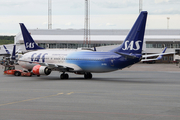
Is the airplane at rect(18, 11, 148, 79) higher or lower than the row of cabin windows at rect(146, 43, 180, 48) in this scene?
lower

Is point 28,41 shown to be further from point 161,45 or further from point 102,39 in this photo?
point 161,45

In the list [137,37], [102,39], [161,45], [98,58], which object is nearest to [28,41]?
[98,58]

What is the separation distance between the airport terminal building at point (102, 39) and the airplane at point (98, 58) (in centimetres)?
6717

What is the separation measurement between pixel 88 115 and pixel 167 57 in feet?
358

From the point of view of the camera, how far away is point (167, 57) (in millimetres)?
120562

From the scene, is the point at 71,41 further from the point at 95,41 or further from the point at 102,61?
the point at 102,61

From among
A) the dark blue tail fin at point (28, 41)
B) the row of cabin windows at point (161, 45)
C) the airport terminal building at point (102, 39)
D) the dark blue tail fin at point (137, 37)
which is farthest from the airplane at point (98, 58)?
the row of cabin windows at point (161, 45)

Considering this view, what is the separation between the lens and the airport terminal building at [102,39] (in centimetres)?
11844

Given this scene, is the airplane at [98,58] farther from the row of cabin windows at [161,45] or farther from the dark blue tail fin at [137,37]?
the row of cabin windows at [161,45]

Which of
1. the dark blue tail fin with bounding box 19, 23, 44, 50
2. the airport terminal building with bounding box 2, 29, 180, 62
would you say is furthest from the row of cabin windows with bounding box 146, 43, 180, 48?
the dark blue tail fin with bounding box 19, 23, 44, 50

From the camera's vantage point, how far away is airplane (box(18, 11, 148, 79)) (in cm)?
3691

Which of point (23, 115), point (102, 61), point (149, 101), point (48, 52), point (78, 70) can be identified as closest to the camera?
point (23, 115)

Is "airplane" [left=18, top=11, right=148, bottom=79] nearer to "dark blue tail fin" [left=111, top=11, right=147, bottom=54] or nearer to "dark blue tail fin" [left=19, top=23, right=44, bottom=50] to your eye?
"dark blue tail fin" [left=111, top=11, right=147, bottom=54]

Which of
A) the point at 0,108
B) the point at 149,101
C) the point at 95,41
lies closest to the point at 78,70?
the point at 149,101
